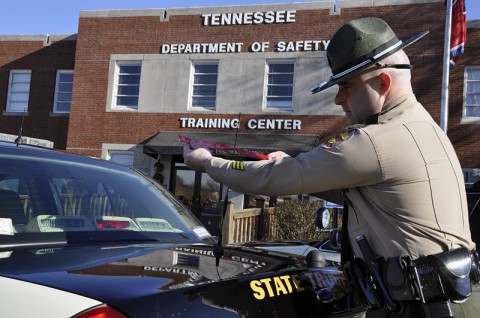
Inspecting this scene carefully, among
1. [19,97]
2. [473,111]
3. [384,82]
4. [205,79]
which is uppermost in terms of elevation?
[205,79]

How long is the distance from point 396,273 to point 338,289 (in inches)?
14.9

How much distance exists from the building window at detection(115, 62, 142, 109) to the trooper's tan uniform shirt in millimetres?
14872

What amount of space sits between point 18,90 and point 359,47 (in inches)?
730

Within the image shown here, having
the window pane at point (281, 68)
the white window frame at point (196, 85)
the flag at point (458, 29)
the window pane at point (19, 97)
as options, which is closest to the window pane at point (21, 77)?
the window pane at point (19, 97)

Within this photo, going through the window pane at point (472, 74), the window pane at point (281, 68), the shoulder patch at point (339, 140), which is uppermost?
the window pane at point (281, 68)

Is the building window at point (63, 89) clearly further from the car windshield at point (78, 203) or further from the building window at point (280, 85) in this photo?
the car windshield at point (78, 203)

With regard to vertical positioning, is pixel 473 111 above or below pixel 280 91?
below

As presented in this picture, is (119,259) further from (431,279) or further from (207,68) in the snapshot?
(207,68)

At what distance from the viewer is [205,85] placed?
15.6 metres

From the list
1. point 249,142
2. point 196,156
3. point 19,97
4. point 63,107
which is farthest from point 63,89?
point 196,156

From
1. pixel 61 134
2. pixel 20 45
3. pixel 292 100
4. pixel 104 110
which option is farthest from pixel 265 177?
pixel 20 45

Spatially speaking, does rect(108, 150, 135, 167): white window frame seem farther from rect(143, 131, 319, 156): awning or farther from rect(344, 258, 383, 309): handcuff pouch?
rect(344, 258, 383, 309): handcuff pouch

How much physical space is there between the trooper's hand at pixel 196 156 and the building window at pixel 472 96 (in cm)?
1336

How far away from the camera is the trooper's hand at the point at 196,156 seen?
81.0 inches
